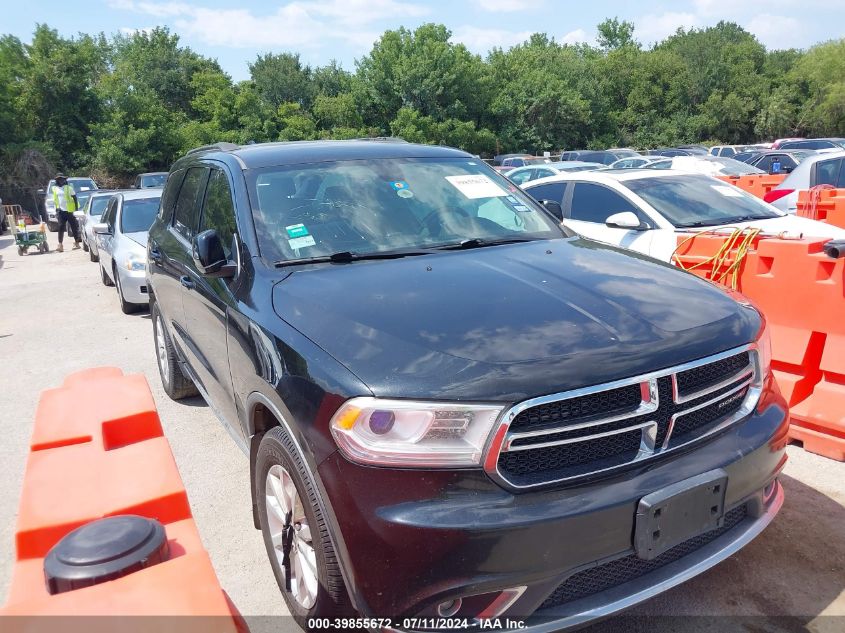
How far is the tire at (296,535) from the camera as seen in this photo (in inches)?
92.4

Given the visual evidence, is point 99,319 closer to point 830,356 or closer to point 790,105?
point 830,356

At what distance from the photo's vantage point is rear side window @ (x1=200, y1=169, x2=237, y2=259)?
3540 mm

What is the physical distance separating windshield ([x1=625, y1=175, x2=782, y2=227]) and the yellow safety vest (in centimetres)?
1656

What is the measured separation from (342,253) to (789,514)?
8.76 feet

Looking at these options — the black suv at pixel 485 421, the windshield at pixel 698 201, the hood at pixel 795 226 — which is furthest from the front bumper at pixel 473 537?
the hood at pixel 795 226

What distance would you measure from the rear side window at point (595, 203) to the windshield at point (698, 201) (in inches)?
7.3

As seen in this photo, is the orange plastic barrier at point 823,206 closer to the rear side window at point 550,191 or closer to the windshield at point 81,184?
the rear side window at point 550,191

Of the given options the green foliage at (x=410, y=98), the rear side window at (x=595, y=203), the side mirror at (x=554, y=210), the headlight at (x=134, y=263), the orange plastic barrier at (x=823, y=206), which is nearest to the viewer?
the side mirror at (x=554, y=210)

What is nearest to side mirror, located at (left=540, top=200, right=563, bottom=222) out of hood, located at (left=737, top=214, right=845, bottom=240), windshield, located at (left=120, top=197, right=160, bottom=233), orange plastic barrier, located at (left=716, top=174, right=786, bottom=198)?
hood, located at (left=737, top=214, right=845, bottom=240)

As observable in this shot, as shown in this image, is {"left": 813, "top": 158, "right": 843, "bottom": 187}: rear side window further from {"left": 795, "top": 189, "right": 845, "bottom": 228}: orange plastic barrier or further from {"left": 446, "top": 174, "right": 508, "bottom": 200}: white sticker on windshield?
{"left": 446, "top": 174, "right": 508, "bottom": 200}: white sticker on windshield

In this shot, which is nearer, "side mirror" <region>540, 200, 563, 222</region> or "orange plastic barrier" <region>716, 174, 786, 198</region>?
"side mirror" <region>540, 200, 563, 222</region>

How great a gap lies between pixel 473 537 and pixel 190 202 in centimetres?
330

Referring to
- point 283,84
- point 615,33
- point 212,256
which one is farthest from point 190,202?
point 615,33

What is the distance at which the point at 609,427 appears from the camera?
2.28 metres
